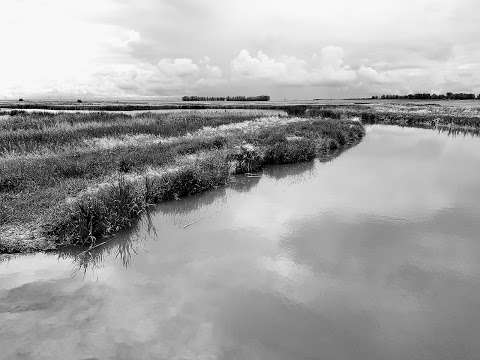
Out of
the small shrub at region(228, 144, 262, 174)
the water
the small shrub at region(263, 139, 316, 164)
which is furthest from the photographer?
the small shrub at region(263, 139, 316, 164)

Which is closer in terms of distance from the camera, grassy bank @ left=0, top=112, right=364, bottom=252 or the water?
the water

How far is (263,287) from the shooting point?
8562 millimetres

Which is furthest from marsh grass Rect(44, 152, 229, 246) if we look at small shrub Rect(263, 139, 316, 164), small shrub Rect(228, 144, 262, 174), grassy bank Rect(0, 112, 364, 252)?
small shrub Rect(263, 139, 316, 164)

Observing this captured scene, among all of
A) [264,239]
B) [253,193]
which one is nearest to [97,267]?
[264,239]

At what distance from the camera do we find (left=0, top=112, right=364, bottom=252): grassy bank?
1054 cm

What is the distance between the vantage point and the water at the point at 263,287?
6.59m

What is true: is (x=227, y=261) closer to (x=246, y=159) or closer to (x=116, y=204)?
(x=116, y=204)

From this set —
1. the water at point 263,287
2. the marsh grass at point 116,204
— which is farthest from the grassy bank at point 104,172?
the water at point 263,287

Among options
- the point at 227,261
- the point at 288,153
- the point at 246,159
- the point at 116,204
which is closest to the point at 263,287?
the point at 227,261

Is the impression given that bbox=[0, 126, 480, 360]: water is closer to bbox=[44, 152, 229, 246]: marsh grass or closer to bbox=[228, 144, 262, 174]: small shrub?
bbox=[44, 152, 229, 246]: marsh grass

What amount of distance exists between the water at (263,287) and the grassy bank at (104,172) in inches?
32.2

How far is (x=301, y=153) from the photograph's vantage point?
2492 cm

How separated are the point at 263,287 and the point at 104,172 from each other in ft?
34.9

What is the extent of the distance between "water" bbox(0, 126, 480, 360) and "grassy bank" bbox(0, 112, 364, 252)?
0.82m
